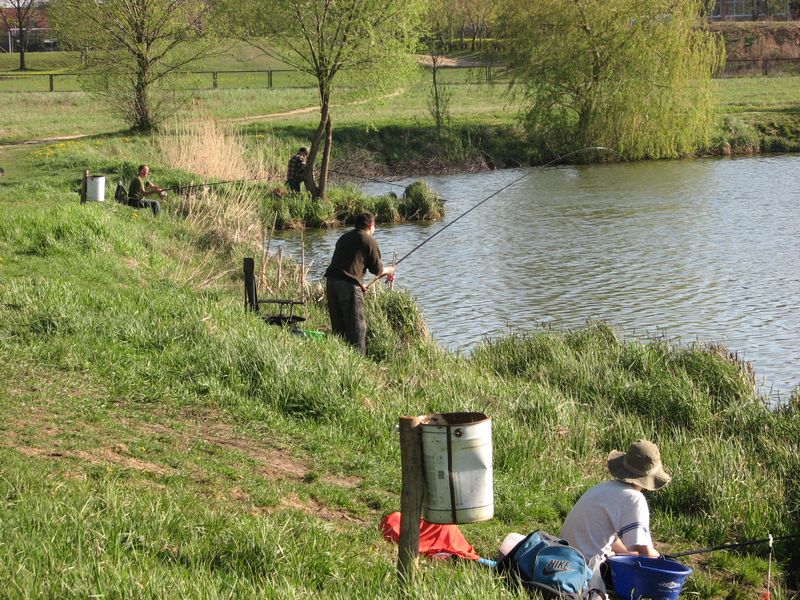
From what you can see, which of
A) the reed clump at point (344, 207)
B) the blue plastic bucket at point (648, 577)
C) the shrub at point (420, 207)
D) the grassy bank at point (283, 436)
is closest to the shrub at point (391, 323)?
the grassy bank at point (283, 436)

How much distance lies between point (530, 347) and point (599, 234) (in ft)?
34.3

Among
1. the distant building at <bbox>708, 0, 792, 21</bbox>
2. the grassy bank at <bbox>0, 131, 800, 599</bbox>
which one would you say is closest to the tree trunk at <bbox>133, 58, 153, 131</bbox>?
the grassy bank at <bbox>0, 131, 800, 599</bbox>

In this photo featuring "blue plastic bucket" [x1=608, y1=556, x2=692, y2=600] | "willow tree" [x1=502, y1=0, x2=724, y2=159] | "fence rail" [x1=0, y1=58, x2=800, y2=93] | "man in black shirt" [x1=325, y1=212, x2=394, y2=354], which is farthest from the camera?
"fence rail" [x1=0, y1=58, x2=800, y2=93]

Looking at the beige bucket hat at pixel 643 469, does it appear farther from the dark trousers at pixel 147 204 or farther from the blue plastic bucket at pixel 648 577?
the dark trousers at pixel 147 204

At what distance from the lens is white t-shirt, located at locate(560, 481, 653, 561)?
5.61m

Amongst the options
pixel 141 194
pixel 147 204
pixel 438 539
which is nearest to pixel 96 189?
pixel 141 194

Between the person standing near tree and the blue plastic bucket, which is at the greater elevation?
the person standing near tree

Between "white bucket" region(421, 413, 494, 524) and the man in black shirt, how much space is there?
621 cm

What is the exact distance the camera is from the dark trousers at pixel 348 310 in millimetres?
10938

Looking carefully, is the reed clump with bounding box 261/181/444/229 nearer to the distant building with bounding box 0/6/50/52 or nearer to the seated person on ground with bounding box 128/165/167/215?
the seated person on ground with bounding box 128/165/167/215

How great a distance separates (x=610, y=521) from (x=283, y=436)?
2.83 meters

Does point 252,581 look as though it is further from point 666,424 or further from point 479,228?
point 479,228

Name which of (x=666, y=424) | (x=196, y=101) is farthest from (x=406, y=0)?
(x=666, y=424)

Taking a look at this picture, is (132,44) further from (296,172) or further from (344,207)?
(344,207)
